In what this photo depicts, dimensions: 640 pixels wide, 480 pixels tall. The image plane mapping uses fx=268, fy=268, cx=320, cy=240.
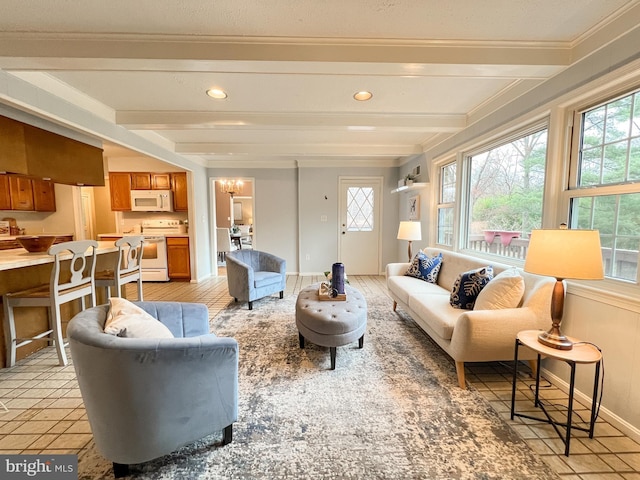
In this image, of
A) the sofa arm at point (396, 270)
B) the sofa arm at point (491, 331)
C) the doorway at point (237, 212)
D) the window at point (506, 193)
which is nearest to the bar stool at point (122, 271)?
the sofa arm at point (396, 270)

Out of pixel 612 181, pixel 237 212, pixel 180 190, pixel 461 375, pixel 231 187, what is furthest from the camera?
pixel 237 212

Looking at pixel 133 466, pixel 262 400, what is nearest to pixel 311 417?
pixel 262 400

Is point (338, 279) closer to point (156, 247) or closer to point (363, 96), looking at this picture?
point (363, 96)

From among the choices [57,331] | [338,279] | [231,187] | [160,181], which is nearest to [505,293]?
[338,279]

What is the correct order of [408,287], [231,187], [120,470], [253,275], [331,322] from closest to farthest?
[120,470]
[331,322]
[408,287]
[253,275]
[231,187]

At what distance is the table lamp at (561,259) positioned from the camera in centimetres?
139

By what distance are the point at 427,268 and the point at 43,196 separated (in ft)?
21.0

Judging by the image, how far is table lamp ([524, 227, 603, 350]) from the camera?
4.56 feet

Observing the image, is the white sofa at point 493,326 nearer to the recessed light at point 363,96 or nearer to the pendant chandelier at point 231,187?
the recessed light at point 363,96

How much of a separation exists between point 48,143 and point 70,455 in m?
2.84

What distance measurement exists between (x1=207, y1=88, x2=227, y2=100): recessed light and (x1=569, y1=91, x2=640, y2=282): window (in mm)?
2846

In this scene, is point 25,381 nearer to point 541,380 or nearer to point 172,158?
point 172,158

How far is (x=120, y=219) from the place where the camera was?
532 centimetres

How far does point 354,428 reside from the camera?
5.13 ft
